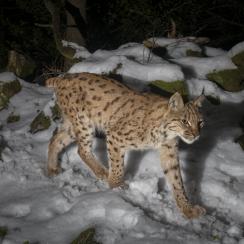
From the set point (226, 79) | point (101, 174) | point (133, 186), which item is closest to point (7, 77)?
point (101, 174)

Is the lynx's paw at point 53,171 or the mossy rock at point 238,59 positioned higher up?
the mossy rock at point 238,59

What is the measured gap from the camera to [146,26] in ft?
39.4

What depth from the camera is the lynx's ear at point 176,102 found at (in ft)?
15.6

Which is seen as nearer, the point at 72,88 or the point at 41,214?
the point at 41,214

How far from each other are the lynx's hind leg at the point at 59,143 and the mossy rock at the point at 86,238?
5.92 feet

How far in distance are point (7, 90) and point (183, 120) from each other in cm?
512

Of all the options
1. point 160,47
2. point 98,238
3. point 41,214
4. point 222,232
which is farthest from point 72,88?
point 160,47

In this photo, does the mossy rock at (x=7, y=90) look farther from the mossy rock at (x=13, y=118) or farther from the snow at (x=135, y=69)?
the snow at (x=135, y=69)

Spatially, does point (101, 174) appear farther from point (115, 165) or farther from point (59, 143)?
point (59, 143)

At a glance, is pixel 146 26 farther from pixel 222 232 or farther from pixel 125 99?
pixel 222 232

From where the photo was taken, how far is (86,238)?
428cm

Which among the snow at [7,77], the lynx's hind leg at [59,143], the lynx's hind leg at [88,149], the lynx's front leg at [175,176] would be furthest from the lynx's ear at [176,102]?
the snow at [7,77]

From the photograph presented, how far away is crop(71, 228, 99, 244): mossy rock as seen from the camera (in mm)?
4266

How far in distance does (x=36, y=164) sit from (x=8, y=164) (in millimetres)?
389
